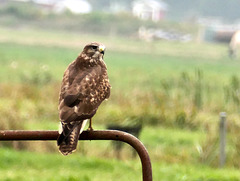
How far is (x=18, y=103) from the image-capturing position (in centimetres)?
2122

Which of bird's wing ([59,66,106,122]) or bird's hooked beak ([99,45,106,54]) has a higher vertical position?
bird's hooked beak ([99,45,106,54])

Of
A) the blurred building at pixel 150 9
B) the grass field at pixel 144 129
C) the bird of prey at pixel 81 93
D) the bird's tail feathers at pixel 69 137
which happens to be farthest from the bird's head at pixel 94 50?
the blurred building at pixel 150 9

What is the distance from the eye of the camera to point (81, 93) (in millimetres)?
5375

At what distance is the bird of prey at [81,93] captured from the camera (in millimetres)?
4871

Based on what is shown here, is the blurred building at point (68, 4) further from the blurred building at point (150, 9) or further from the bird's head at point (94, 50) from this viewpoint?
the bird's head at point (94, 50)

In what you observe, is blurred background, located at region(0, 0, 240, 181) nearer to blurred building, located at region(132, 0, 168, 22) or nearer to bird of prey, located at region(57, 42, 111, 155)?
bird of prey, located at region(57, 42, 111, 155)

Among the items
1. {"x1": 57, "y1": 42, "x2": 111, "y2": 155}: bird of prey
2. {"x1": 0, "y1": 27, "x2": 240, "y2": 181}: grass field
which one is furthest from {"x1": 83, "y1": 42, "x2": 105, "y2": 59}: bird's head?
{"x1": 0, "y1": 27, "x2": 240, "y2": 181}: grass field

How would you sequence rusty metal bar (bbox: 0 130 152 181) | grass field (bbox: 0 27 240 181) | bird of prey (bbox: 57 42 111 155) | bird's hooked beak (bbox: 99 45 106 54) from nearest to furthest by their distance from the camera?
rusty metal bar (bbox: 0 130 152 181), bird of prey (bbox: 57 42 111 155), bird's hooked beak (bbox: 99 45 106 54), grass field (bbox: 0 27 240 181)

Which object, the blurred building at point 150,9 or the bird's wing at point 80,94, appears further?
the blurred building at point 150,9

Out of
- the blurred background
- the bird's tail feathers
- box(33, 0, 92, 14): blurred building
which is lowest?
box(33, 0, 92, 14): blurred building

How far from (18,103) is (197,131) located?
464 centimetres

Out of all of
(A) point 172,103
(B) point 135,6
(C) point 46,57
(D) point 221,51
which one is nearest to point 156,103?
(A) point 172,103

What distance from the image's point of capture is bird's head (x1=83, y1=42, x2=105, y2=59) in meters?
5.77

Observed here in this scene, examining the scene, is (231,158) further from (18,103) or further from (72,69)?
(72,69)
